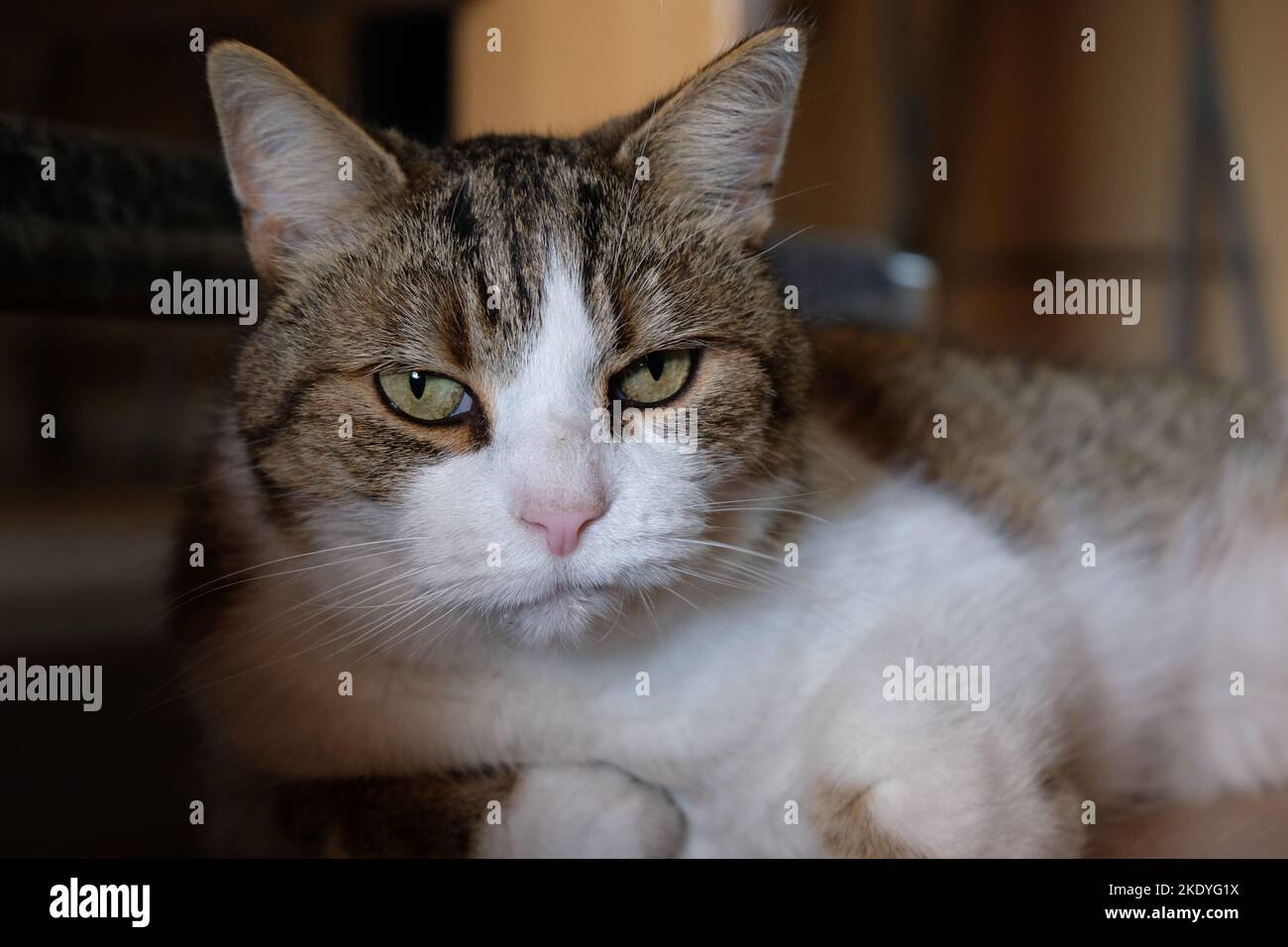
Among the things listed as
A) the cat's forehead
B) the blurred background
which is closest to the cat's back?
the blurred background

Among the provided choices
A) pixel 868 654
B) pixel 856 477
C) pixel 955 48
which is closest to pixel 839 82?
pixel 955 48

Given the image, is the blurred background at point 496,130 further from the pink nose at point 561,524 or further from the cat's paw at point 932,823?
the cat's paw at point 932,823

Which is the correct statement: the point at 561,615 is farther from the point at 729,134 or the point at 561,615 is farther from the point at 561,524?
the point at 729,134

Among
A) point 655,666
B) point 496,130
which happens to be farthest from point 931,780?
point 496,130

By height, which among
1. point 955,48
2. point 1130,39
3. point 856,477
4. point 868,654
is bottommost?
point 868,654

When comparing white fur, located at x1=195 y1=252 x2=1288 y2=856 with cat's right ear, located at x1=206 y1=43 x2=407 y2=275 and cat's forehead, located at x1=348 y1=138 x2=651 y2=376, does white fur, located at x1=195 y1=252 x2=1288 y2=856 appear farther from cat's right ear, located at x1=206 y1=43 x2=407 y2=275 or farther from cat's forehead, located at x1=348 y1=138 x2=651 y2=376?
cat's right ear, located at x1=206 y1=43 x2=407 y2=275
